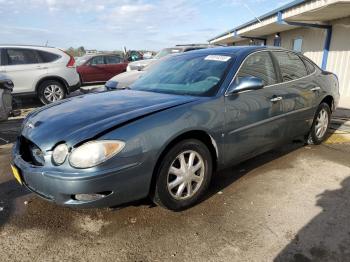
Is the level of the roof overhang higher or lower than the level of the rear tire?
higher

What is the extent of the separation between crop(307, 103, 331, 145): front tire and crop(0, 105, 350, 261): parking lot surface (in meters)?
1.14

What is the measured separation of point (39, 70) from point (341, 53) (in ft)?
30.6

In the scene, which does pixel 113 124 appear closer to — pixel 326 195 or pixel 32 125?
pixel 32 125

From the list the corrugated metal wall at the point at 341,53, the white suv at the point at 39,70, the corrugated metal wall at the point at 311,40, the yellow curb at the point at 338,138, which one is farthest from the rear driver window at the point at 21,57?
the corrugated metal wall at the point at 311,40

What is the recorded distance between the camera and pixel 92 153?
2.64m

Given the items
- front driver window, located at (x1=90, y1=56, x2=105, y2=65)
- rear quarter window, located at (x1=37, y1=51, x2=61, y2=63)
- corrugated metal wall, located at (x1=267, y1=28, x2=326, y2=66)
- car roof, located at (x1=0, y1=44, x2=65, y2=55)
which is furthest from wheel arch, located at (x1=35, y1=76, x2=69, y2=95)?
corrugated metal wall, located at (x1=267, y1=28, x2=326, y2=66)

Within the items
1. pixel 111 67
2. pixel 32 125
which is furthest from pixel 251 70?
pixel 111 67

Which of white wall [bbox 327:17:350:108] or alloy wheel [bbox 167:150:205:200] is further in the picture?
white wall [bbox 327:17:350:108]

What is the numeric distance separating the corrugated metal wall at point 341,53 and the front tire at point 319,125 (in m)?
6.21

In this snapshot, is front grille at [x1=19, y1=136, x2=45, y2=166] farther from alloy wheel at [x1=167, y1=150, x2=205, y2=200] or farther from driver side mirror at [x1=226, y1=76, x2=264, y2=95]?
driver side mirror at [x1=226, y1=76, x2=264, y2=95]

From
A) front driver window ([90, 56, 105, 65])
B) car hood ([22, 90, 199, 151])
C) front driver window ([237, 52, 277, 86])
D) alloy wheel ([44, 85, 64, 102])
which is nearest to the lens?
car hood ([22, 90, 199, 151])

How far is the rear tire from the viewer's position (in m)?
9.59

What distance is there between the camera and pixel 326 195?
12.0ft

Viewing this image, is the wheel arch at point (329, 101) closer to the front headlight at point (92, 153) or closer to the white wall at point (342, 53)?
the front headlight at point (92, 153)
